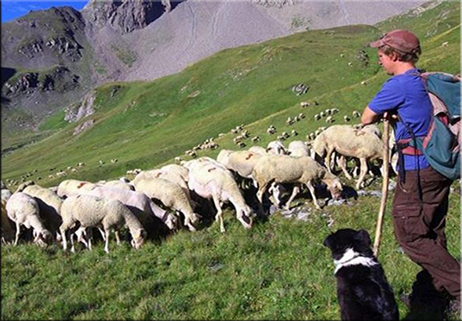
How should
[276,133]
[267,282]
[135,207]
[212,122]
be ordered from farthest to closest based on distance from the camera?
1. [212,122]
2. [276,133]
3. [135,207]
4. [267,282]

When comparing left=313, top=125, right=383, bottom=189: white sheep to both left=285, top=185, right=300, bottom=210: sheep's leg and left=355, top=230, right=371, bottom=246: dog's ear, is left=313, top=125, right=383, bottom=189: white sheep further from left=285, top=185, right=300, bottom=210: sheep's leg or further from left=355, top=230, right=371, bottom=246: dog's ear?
left=355, top=230, right=371, bottom=246: dog's ear

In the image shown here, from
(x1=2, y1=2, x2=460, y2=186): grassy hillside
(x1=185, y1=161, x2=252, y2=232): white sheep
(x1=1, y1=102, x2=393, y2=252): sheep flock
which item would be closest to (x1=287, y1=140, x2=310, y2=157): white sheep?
(x1=1, y1=102, x2=393, y2=252): sheep flock

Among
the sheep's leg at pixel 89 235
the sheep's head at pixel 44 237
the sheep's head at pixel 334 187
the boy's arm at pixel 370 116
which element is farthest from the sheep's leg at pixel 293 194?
the boy's arm at pixel 370 116

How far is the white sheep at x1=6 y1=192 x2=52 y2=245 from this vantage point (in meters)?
13.7

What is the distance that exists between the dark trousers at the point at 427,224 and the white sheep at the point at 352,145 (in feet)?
35.0

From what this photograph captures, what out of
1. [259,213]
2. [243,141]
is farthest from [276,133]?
[259,213]

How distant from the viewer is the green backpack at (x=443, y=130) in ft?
20.5

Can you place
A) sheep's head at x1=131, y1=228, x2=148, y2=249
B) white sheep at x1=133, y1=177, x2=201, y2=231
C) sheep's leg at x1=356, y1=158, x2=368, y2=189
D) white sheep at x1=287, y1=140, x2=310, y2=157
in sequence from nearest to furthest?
sheep's head at x1=131, y1=228, x2=148, y2=249 → white sheep at x1=133, y1=177, x2=201, y2=231 → sheep's leg at x1=356, y1=158, x2=368, y2=189 → white sheep at x1=287, y1=140, x2=310, y2=157

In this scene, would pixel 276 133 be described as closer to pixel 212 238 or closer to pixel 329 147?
pixel 329 147

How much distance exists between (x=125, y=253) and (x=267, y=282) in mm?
4954

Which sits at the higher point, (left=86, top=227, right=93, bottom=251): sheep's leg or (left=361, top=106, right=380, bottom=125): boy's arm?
(left=361, top=106, right=380, bottom=125): boy's arm

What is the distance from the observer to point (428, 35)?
108375 millimetres

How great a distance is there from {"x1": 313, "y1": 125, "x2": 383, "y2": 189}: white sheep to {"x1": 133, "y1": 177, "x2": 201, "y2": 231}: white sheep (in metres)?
6.91

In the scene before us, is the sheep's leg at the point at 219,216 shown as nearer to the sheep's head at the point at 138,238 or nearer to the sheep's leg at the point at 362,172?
the sheep's head at the point at 138,238
